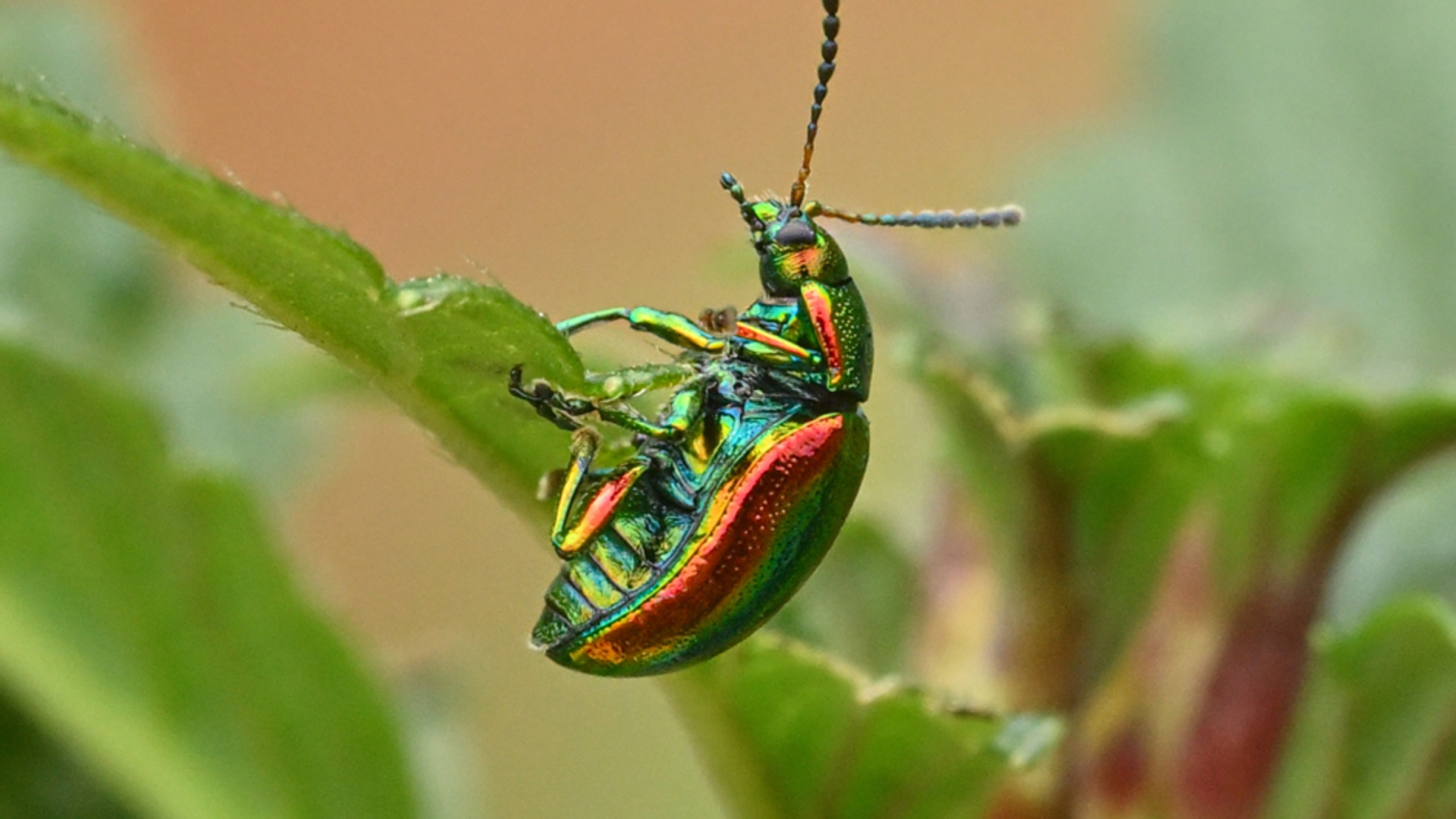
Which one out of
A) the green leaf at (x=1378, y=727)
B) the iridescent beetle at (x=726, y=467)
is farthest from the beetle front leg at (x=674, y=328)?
the green leaf at (x=1378, y=727)

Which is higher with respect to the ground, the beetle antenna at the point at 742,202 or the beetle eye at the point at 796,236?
the beetle antenna at the point at 742,202

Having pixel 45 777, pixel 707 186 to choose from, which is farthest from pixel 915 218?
pixel 707 186

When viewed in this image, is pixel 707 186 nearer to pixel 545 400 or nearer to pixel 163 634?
pixel 163 634

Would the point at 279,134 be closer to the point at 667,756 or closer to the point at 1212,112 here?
the point at 667,756

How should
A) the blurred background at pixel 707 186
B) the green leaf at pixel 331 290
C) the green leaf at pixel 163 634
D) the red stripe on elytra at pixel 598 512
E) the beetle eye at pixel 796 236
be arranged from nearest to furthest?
the green leaf at pixel 331 290 < the red stripe on elytra at pixel 598 512 < the green leaf at pixel 163 634 < the beetle eye at pixel 796 236 < the blurred background at pixel 707 186

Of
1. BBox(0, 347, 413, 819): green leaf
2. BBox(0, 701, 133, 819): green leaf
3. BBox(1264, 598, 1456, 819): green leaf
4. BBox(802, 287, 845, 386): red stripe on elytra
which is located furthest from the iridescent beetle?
BBox(0, 701, 133, 819): green leaf

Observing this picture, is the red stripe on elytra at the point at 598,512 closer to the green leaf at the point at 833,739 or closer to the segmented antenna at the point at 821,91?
the green leaf at the point at 833,739
